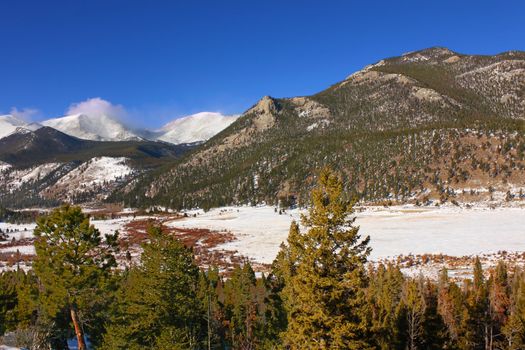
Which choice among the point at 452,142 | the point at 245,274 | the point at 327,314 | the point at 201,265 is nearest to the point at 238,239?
the point at 201,265

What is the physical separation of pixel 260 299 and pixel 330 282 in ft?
104

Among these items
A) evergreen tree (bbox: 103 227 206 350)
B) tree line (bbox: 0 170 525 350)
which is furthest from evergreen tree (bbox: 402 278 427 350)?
evergreen tree (bbox: 103 227 206 350)

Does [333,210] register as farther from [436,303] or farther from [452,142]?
[452,142]

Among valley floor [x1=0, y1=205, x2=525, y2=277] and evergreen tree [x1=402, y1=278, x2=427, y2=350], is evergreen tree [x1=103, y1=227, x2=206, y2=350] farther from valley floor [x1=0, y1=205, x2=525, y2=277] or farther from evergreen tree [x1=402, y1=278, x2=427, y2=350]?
valley floor [x1=0, y1=205, x2=525, y2=277]

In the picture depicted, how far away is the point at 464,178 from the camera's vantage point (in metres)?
146

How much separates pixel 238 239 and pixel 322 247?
8508 cm

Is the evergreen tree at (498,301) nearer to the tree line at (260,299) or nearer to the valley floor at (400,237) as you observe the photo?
the tree line at (260,299)

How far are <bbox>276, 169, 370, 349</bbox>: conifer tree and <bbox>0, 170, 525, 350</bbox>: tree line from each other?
0.04 metres

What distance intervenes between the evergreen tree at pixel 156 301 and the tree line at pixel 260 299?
65mm

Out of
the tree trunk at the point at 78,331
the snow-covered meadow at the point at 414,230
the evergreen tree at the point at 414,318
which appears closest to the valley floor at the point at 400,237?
the snow-covered meadow at the point at 414,230

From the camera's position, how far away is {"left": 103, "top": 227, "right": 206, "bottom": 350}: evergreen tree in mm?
23234

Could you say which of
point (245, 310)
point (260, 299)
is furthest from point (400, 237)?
point (245, 310)

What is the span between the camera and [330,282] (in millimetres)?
14484

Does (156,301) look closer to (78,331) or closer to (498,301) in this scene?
(78,331)
